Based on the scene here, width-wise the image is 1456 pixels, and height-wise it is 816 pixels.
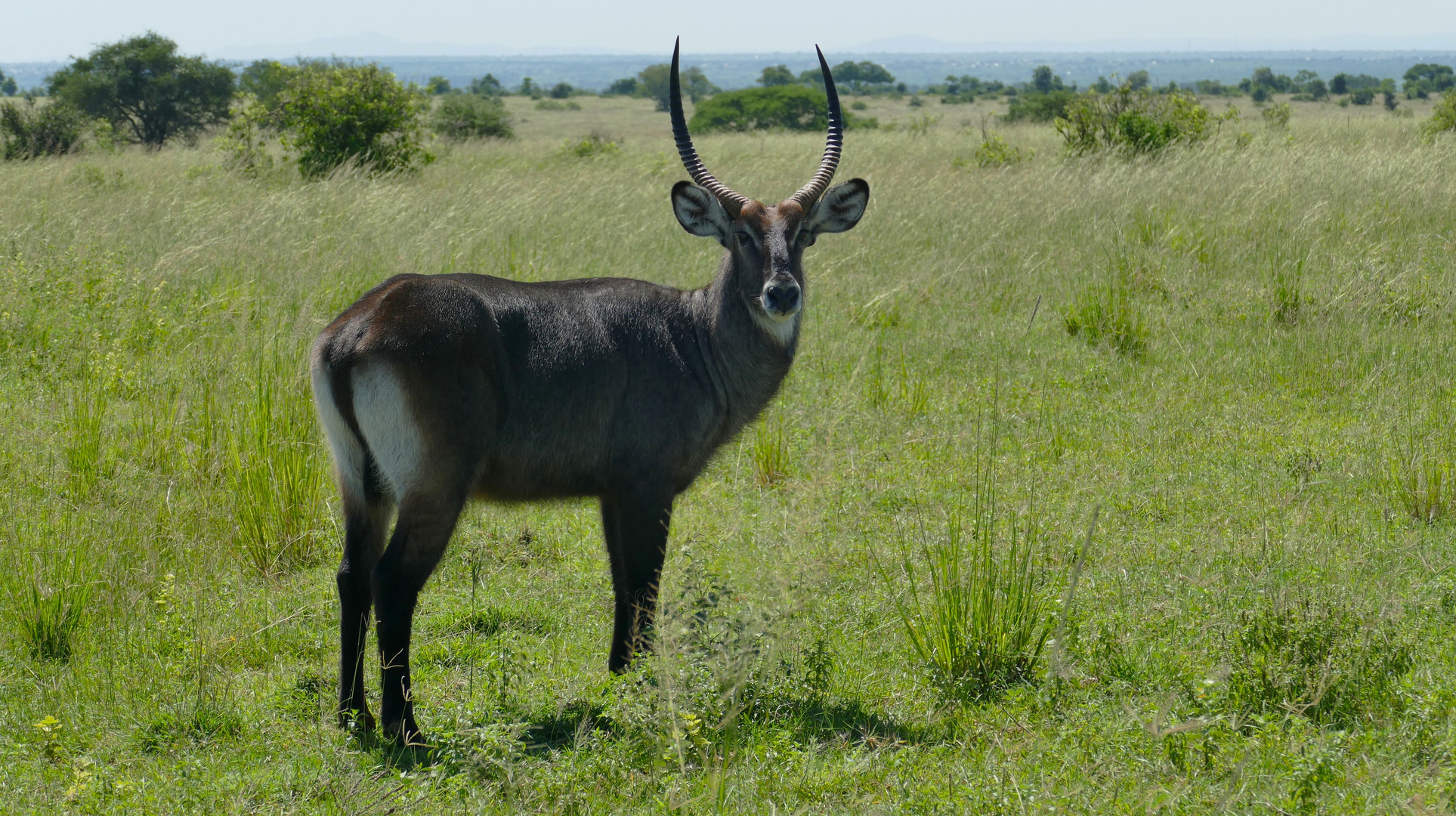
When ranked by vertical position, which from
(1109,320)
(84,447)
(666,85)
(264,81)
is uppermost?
(666,85)

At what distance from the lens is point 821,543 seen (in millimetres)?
4391

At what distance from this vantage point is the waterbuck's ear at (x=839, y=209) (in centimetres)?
400

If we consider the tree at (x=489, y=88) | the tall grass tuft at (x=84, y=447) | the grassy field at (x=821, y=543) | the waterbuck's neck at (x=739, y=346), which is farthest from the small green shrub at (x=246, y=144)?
the tree at (x=489, y=88)

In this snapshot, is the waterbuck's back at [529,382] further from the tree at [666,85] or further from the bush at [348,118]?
the tree at [666,85]

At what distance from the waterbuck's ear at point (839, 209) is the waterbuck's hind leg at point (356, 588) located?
1.80 metres

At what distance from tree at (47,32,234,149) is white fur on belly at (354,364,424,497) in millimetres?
24300

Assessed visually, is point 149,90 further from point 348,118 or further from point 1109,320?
point 1109,320

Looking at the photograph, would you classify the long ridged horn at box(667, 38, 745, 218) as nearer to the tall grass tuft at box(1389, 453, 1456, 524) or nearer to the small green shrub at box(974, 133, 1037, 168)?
the tall grass tuft at box(1389, 453, 1456, 524)

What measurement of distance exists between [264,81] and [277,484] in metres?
28.8

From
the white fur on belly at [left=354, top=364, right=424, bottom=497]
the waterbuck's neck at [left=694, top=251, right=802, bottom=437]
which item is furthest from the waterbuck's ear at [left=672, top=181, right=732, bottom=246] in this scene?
the white fur on belly at [left=354, top=364, right=424, bottom=497]

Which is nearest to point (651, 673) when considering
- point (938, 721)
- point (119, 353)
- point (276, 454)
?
point (938, 721)

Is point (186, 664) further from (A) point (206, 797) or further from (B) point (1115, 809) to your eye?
(B) point (1115, 809)

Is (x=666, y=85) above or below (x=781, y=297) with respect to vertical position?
above

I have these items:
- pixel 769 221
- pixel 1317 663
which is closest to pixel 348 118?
pixel 769 221
